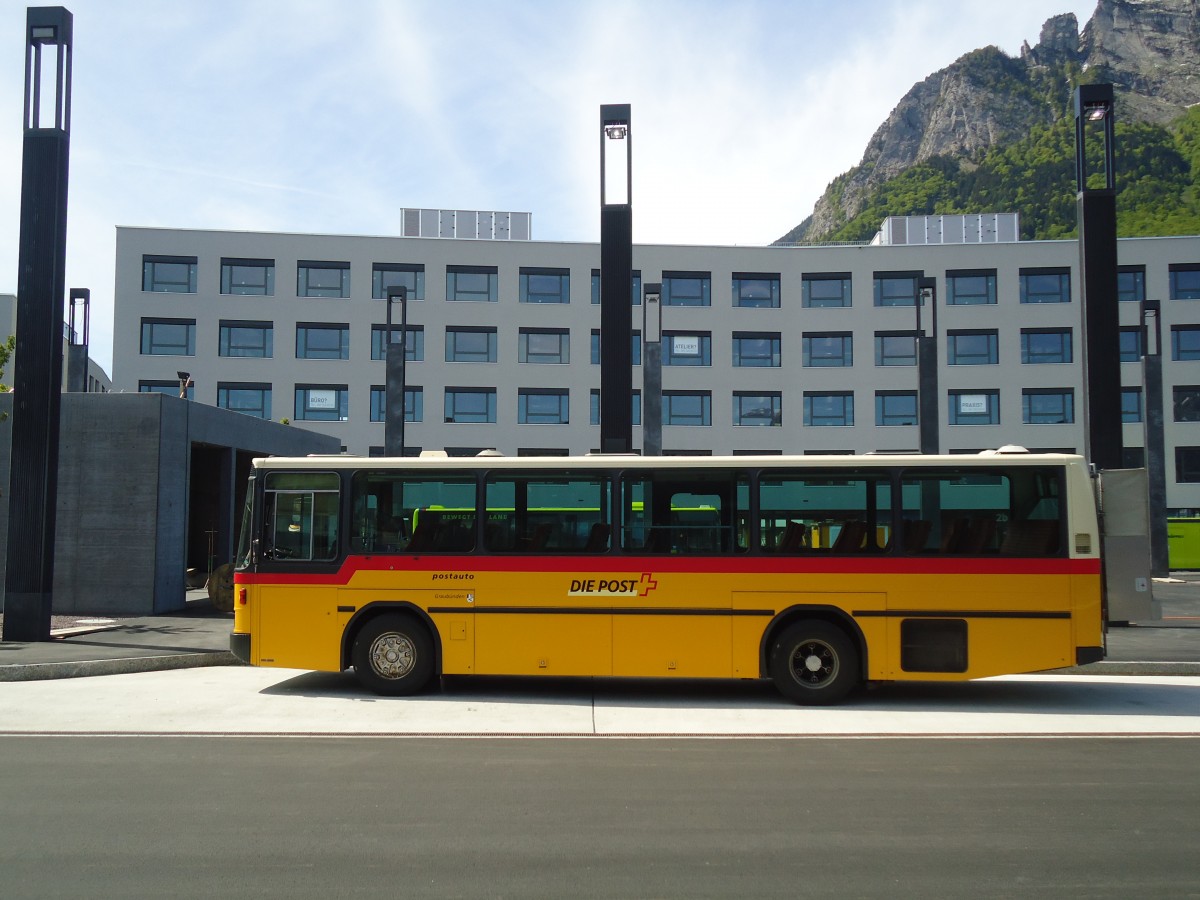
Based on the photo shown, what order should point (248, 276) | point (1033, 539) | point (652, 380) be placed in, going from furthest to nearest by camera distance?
1. point (248, 276)
2. point (652, 380)
3. point (1033, 539)

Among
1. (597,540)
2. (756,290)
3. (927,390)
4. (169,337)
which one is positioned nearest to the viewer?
(597,540)

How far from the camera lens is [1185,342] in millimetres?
49875

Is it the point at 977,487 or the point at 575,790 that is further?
the point at 977,487

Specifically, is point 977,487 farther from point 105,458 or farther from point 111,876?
point 105,458

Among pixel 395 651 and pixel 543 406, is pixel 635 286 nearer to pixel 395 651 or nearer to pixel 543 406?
pixel 543 406

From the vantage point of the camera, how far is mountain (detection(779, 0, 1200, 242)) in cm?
10781

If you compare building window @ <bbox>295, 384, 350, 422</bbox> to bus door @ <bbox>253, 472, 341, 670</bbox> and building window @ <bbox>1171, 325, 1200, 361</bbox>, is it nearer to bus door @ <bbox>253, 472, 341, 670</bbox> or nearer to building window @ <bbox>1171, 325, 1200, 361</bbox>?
bus door @ <bbox>253, 472, 341, 670</bbox>

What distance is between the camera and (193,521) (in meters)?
26.9

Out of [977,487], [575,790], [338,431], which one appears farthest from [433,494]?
[338,431]

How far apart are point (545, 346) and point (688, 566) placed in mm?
39131

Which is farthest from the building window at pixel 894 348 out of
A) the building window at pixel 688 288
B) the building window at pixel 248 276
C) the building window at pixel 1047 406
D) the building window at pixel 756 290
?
the building window at pixel 248 276

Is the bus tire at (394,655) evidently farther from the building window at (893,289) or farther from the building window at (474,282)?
the building window at (893,289)

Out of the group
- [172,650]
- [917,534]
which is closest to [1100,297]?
[917,534]

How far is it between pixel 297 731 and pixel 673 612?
4.17 meters
